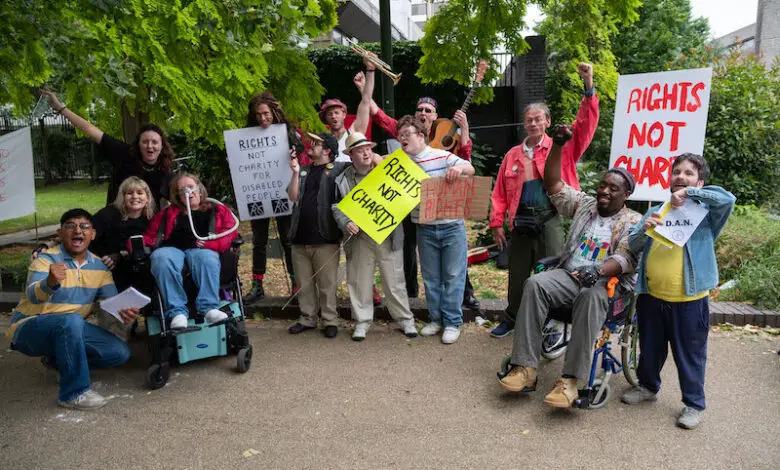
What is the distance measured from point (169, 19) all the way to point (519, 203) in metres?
3.55

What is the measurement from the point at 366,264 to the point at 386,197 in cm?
68

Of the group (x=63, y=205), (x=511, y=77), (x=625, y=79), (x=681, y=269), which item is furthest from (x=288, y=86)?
(x=63, y=205)

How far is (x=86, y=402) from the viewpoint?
398cm

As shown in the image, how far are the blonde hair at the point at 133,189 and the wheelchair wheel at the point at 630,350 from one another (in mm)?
3716

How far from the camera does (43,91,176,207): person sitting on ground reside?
513cm

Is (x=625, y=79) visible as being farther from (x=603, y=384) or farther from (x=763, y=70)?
(x=763, y=70)

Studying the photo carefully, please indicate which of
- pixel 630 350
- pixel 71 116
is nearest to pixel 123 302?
pixel 71 116

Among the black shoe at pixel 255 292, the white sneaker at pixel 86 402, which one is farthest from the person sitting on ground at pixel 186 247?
the black shoe at pixel 255 292

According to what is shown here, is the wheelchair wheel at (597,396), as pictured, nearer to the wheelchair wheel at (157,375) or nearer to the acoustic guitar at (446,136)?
the acoustic guitar at (446,136)

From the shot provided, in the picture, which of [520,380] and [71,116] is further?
[71,116]

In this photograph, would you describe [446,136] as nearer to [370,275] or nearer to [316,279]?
[370,275]

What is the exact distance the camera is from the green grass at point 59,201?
510 inches

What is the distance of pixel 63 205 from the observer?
16.1m

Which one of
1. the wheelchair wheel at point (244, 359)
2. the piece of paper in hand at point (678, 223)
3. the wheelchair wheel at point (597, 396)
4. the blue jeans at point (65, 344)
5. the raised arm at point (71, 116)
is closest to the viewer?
the piece of paper in hand at point (678, 223)
